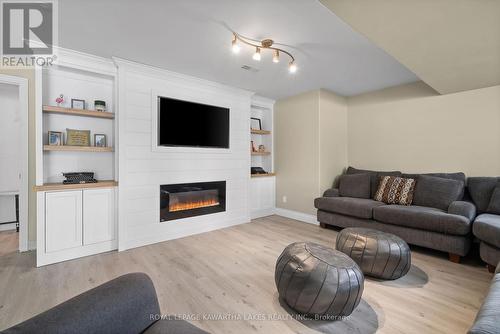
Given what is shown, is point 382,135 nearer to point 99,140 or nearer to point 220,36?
point 220,36

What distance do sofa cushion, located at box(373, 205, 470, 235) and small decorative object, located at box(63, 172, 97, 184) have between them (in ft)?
12.1

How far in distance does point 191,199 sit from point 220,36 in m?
2.31

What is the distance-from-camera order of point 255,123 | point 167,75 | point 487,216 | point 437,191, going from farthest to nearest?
point 255,123 < point 167,75 < point 437,191 < point 487,216

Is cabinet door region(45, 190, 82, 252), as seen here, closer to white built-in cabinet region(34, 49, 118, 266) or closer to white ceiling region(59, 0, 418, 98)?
white built-in cabinet region(34, 49, 118, 266)

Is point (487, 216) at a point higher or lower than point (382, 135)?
lower

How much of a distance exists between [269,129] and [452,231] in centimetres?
332

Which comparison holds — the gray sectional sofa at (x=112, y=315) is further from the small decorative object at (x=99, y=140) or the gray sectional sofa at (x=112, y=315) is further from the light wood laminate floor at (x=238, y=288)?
the small decorative object at (x=99, y=140)

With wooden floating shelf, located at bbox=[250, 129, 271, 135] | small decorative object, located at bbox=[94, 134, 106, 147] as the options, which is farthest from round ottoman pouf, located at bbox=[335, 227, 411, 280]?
small decorative object, located at bbox=[94, 134, 106, 147]

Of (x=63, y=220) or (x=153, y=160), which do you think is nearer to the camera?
(x=63, y=220)

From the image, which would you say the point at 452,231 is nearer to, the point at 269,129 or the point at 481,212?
the point at 481,212

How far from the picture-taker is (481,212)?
9.54 feet

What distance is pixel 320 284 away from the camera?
1557 millimetres

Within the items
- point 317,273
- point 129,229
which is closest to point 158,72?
point 129,229

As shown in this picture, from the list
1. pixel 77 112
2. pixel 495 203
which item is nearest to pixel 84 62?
pixel 77 112
